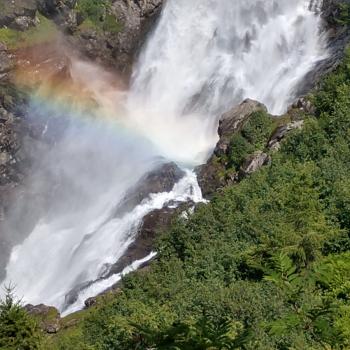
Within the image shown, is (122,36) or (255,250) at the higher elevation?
(122,36)

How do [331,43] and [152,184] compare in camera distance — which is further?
[331,43]

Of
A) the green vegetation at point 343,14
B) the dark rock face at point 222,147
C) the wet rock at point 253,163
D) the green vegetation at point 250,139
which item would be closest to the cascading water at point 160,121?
the dark rock face at point 222,147

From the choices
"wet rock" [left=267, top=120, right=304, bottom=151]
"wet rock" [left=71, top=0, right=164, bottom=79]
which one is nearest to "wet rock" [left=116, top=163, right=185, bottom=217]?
"wet rock" [left=267, top=120, right=304, bottom=151]

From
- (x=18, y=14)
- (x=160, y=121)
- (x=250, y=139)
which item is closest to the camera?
(x=250, y=139)

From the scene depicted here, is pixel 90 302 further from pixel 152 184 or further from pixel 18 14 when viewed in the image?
pixel 18 14

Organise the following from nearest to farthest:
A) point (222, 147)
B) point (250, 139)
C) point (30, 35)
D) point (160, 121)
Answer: point (250, 139) → point (222, 147) → point (160, 121) → point (30, 35)

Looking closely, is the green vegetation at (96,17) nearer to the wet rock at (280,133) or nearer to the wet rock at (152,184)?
the wet rock at (152,184)

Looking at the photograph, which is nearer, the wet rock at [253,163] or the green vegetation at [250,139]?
the wet rock at [253,163]

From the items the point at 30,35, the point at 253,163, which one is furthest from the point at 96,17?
the point at 253,163
